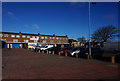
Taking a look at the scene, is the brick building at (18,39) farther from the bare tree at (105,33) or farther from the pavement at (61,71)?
the pavement at (61,71)

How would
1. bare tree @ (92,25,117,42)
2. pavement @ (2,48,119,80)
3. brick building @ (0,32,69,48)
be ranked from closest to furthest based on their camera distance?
pavement @ (2,48,119,80) < bare tree @ (92,25,117,42) < brick building @ (0,32,69,48)

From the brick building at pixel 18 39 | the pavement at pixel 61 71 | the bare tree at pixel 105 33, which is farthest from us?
the brick building at pixel 18 39

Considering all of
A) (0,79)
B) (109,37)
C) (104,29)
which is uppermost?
(104,29)

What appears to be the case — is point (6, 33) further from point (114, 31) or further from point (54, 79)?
point (54, 79)

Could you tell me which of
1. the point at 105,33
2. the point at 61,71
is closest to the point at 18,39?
the point at 105,33

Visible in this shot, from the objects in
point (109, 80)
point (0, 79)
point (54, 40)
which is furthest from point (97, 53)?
point (54, 40)

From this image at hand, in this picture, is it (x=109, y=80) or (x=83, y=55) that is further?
(x=83, y=55)

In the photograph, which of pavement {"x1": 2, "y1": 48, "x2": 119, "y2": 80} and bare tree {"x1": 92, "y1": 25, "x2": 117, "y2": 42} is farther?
bare tree {"x1": 92, "y1": 25, "x2": 117, "y2": 42}

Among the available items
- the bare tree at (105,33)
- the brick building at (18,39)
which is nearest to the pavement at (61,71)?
the bare tree at (105,33)

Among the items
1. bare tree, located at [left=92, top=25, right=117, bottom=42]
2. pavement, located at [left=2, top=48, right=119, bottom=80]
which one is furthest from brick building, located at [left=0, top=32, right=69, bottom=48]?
pavement, located at [left=2, top=48, right=119, bottom=80]

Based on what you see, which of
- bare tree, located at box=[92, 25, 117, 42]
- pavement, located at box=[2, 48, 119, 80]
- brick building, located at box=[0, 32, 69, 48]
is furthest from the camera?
brick building, located at box=[0, 32, 69, 48]

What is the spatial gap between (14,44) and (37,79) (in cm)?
6018

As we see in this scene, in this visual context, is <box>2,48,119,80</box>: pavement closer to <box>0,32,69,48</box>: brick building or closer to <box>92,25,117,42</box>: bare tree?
<box>92,25,117,42</box>: bare tree

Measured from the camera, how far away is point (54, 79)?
5.90 metres
